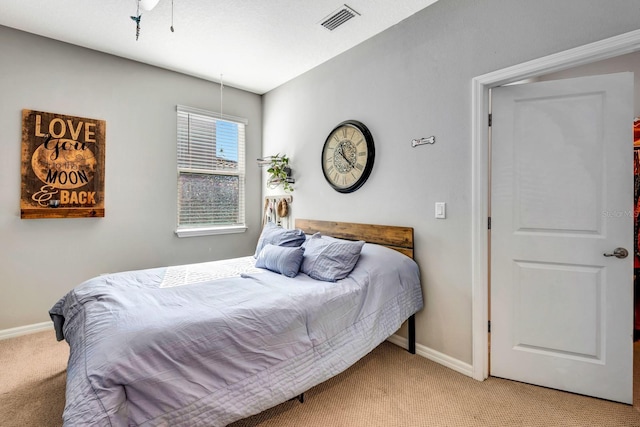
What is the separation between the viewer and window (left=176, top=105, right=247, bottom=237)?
363 cm

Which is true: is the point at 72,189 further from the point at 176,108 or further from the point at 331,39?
the point at 331,39

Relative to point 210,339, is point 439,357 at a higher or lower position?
lower

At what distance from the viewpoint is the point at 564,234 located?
1.91 meters

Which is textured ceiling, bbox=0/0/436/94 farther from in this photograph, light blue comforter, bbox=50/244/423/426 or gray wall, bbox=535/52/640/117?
light blue comforter, bbox=50/244/423/426

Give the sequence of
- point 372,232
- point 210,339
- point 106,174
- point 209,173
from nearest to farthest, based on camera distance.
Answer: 1. point 210,339
2. point 372,232
3. point 106,174
4. point 209,173

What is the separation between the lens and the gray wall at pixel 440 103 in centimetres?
183

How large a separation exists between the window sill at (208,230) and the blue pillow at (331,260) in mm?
1837

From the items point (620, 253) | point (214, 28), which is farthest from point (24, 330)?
point (620, 253)

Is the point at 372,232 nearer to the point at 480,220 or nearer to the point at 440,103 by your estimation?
the point at 480,220

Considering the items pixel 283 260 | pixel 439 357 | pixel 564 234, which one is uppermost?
pixel 564 234

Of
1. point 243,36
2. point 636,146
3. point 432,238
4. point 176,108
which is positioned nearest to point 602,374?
point 432,238

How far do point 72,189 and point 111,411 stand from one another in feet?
8.63

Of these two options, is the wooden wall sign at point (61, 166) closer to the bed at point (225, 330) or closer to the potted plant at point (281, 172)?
the bed at point (225, 330)

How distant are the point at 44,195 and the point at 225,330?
103 inches
